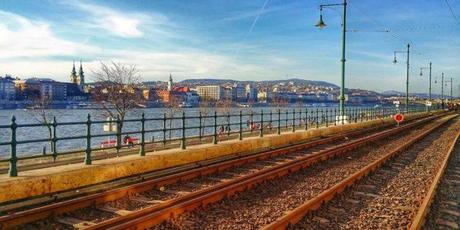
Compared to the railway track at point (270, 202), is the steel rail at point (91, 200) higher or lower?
higher

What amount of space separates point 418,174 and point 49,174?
984cm

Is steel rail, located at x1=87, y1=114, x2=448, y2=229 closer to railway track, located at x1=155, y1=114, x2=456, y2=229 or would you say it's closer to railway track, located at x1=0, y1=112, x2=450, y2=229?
railway track, located at x1=0, y1=112, x2=450, y2=229

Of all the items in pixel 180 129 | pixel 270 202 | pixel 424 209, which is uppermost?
pixel 180 129

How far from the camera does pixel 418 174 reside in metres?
13.6

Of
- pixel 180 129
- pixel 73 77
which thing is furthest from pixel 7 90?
pixel 180 129

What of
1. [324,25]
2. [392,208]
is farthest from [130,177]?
[324,25]

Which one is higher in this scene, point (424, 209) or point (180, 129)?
point (180, 129)

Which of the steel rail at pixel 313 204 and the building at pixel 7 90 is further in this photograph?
the building at pixel 7 90

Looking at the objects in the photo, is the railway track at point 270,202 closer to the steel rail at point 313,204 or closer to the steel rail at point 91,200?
the steel rail at point 313,204

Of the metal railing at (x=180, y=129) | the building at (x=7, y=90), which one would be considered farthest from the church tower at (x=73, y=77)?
the metal railing at (x=180, y=129)

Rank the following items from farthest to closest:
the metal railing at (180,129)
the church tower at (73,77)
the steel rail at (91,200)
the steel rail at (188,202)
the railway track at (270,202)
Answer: the church tower at (73,77) < the metal railing at (180,129) < the railway track at (270,202) < the steel rail at (91,200) < the steel rail at (188,202)

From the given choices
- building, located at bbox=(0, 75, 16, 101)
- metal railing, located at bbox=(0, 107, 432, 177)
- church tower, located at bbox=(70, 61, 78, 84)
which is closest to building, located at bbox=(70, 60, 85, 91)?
church tower, located at bbox=(70, 61, 78, 84)

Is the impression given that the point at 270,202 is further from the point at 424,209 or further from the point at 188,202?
the point at 424,209

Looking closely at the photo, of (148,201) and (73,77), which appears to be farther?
(73,77)
